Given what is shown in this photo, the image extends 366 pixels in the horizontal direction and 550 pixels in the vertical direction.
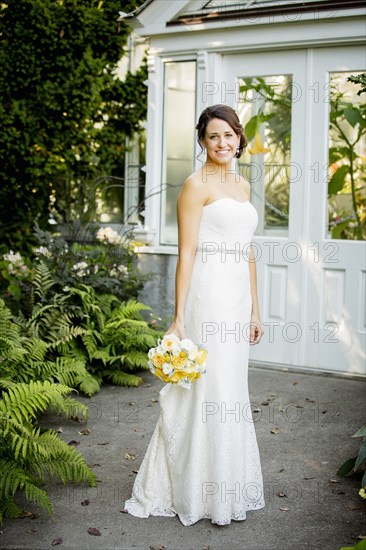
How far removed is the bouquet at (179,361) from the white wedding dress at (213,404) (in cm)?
21

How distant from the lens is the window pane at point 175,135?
26.0ft

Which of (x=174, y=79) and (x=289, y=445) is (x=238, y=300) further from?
(x=174, y=79)

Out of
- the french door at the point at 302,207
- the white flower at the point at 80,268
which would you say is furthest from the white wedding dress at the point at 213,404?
the french door at the point at 302,207

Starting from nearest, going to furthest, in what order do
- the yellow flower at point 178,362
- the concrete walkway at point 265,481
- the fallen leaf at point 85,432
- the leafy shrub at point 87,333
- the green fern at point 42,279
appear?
the yellow flower at point 178,362
the concrete walkway at point 265,481
the fallen leaf at point 85,432
the leafy shrub at point 87,333
the green fern at point 42,279

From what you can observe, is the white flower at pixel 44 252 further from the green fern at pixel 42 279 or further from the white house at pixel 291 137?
the white house at pixel 291 137

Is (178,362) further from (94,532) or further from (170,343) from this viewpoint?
(94,532)

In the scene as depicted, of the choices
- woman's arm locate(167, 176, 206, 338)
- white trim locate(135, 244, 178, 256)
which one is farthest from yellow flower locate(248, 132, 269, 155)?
woman's arm locate(167, 176, 206, 338)

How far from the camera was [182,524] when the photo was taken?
4.20 m

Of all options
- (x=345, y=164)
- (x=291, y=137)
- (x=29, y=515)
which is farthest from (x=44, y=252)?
(x=29, y=515)

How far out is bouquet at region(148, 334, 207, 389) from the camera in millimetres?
3926

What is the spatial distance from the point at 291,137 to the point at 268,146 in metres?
0.29

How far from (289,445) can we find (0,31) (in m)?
5.54

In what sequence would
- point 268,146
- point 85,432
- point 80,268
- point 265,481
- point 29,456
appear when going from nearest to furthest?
point 29,456, point 265,481, point 85,432, point 80,268, point 268,146

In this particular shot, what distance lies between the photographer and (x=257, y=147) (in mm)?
7684
